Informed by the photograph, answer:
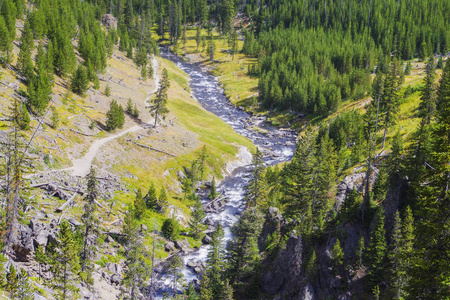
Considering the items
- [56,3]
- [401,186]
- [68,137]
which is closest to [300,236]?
[401,186]

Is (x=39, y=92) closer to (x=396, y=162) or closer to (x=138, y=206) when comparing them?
(x=138, y=206)

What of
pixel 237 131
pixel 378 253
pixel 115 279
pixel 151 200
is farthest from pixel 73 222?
pixel 237 131

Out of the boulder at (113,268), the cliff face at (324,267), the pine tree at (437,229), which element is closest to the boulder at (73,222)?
the boulder at (113,268)

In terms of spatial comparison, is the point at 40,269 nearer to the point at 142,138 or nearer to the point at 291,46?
the point at 142,138

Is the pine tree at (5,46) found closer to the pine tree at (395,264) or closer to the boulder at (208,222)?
the boulder at (208,222)

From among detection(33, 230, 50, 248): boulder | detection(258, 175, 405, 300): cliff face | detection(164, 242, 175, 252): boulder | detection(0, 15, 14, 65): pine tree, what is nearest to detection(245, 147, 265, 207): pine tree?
detection(258, 175, 405, 300): cliff face

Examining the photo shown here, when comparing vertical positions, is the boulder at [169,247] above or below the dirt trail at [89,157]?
below
